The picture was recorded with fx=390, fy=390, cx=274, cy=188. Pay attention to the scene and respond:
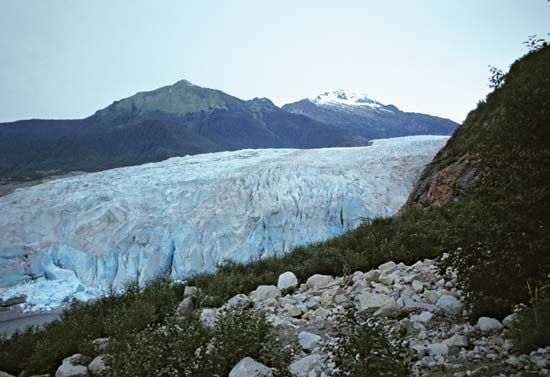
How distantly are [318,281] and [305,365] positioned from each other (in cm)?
305

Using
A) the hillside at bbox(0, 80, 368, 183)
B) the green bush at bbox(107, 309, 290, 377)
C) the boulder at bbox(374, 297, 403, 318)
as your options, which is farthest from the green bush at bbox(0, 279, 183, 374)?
the hillside at bbox(0, 80, 368, 183)

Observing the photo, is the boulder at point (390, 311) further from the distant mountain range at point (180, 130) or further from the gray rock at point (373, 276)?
the distant mountain range at point (180, 130)

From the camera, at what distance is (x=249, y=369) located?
350 cm

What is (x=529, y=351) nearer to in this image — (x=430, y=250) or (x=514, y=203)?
(x=514, y=203)

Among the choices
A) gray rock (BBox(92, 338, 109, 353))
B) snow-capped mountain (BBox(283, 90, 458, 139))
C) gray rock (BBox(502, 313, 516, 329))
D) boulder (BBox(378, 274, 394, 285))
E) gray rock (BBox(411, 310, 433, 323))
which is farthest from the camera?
snow-capped mountain (BBox(283, 90, 458, 139))

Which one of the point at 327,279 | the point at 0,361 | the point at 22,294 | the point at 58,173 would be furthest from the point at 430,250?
the point at 58,173

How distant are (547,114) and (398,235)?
196 inches

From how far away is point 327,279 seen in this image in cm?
653

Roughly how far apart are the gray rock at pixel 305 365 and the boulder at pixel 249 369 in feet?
0.74

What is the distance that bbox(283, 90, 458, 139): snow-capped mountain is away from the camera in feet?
326

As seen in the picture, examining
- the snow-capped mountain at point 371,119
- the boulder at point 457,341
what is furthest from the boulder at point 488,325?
the snow-capped mountain at point 371,119

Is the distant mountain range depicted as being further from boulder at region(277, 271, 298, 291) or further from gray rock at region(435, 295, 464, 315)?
gray rock at region(435, 295, 464, 315)

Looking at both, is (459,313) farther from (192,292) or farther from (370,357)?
(192,292)

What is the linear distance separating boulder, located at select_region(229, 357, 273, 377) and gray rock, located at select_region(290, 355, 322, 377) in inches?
8.9
